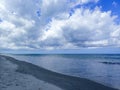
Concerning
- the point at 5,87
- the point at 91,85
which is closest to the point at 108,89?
the point at 91,85

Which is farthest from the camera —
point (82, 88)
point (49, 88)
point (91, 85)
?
point (91, 85)

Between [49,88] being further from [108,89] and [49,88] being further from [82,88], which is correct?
[108,89]

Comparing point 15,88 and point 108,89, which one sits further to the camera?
point 108,89

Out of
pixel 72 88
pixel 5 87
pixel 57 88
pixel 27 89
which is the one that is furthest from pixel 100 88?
pixel 5 87

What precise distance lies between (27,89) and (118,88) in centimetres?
1181

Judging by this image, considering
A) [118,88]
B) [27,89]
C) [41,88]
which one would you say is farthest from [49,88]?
[118,88]

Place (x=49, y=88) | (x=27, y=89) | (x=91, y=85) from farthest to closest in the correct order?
(x=91, y=85) < (x=49, y=88) < (x=27, y=89)

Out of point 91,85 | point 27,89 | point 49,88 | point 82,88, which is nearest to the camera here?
point 27,89

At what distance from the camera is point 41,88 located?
21656 millimetres

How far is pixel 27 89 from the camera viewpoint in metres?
20.5

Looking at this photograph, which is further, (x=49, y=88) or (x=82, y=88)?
(x=82, y=88)

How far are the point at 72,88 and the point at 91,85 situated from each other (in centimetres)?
390

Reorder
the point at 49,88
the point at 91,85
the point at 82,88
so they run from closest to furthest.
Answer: the point at 49,88, the point at 82,88, the point at 91,85

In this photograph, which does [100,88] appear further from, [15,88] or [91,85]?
[15,88]
